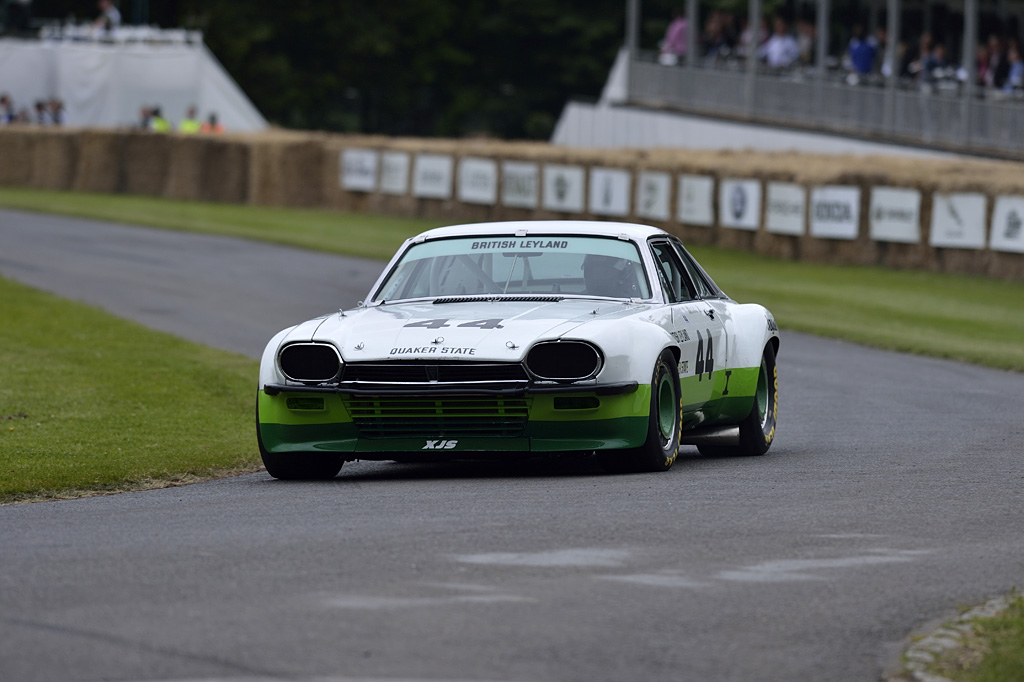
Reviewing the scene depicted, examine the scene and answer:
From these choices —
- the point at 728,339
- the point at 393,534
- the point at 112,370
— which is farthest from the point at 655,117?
the point at 393,534

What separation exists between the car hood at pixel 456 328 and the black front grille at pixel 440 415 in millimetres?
221

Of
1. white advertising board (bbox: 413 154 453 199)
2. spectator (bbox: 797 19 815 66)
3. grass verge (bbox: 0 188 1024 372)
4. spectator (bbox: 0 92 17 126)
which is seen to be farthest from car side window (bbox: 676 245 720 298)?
spectator (bbox: 0 92 17 126)

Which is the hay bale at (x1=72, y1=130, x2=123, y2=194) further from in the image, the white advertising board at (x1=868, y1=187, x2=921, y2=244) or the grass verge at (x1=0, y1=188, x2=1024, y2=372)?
the white advertising board at (x1=868, y1=187, x2=921, y2=244)

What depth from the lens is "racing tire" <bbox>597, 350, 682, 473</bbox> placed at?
919 centimetres

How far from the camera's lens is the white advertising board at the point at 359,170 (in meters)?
41.3

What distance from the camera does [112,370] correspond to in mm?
15234

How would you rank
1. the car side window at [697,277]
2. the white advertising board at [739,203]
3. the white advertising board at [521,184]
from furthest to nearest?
the white advertising board at [521,184]
the white advertising board at [739,203]
the car side window at [697,277]

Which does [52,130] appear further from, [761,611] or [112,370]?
[761,611]

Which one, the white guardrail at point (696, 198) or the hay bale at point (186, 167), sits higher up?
the white guardrail at point (696, 198)

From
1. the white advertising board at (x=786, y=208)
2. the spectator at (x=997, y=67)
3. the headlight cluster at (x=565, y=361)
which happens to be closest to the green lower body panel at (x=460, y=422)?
the headlight cluster at (x=565, y=361)

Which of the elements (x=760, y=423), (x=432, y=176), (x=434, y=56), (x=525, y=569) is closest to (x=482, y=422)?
(x=525, y=569)

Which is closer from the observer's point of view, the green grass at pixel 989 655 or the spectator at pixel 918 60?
the green grass at pixel 989 655

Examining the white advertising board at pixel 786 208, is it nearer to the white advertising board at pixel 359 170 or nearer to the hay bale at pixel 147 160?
the white advertising board at pixel 359 170

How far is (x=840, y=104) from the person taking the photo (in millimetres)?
37969
